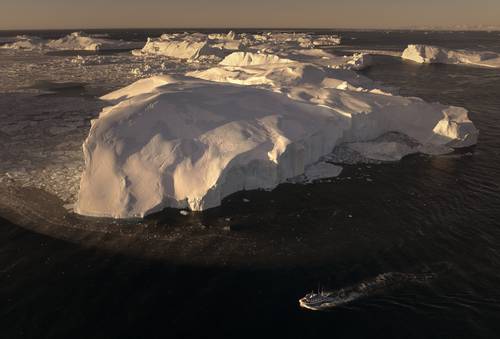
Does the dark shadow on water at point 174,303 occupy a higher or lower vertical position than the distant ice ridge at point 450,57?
lower

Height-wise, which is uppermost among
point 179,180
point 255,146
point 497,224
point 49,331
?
point 255,146

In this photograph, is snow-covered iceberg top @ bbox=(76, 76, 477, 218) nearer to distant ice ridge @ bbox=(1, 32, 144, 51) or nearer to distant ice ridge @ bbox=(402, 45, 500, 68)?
distant ice ridge @ bbox=(402, 45, 500, 68)

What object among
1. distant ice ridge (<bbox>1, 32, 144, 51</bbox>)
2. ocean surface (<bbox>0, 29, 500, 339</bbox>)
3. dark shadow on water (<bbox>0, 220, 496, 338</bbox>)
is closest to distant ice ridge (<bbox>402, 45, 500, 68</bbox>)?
ocean surface (<bbox>0, 29, 500, 339</bbox>)

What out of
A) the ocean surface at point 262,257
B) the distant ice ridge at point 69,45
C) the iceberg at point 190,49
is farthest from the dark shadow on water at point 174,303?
the distant ice ridge at point 69,45

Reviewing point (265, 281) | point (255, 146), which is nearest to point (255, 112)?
point (255, 146)

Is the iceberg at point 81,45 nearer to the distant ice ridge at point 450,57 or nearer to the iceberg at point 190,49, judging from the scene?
the iceberg at point 190,49

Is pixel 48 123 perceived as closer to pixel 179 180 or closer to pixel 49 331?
pixel 179 180
